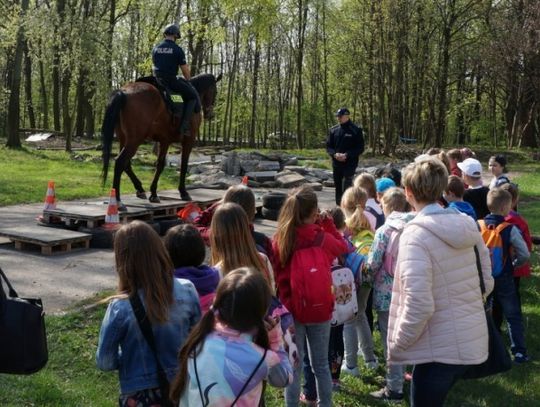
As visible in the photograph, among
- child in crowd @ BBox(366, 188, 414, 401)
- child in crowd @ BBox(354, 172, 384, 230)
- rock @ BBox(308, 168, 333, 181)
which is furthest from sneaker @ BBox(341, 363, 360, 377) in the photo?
rock @ BBox(308, 168, 333, 181)

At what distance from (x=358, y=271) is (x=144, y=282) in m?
2.32

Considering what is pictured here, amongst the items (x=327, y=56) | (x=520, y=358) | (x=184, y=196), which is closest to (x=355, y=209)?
(x=520, y=358)

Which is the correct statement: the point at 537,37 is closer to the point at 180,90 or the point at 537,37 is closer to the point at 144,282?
the point at 180,90

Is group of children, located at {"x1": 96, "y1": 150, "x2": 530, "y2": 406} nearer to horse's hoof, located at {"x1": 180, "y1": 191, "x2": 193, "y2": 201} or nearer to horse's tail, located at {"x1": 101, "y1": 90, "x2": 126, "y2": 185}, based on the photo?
horse's tail, located at {"x1": 101, "y1": 90, "x2": 126, "y2": 185}

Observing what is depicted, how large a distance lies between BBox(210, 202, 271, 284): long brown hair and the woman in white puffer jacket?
860 mm

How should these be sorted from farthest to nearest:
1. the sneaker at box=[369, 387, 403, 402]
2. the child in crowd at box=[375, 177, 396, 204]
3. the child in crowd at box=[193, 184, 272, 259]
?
1. the child in crowd at box=[375, 177, 396, 204]
2. the sneaker at box=[369, 387, 403, 402]
3. the child in crowd at box=[193, 184, 272, 259]

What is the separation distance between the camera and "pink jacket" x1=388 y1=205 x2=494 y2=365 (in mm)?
3391

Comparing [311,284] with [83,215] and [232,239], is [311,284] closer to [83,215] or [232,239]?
[232,239]

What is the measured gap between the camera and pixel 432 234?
346cm

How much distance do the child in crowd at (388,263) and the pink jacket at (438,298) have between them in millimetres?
1107

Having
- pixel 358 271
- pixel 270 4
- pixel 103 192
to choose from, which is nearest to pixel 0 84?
pixel 270 4

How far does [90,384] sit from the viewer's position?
15.5ft

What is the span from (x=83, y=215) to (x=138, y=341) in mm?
6807

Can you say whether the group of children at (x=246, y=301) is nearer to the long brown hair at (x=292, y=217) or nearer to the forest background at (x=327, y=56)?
the long brown hair at (x=292, y=217)
